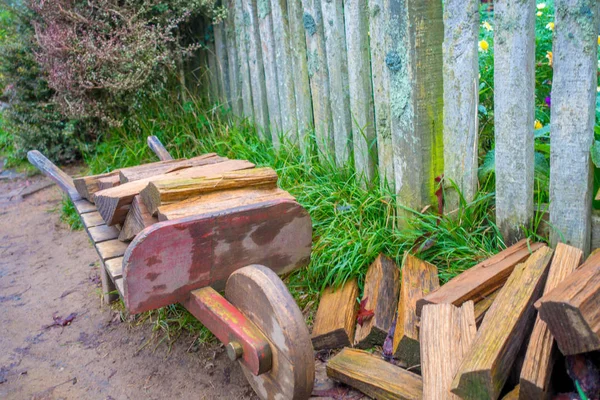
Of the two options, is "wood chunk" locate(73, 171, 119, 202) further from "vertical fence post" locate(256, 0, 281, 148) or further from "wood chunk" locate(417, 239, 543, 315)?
"wood chunk" locate(417, 239, 543, 315)

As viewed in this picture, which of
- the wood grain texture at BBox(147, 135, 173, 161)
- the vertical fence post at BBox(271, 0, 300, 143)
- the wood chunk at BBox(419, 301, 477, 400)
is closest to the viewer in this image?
the wood chunk at BBox(419, 301, 477, 400)

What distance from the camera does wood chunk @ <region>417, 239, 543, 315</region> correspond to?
2094 millimetres

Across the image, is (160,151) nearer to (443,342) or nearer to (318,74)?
(318,74)

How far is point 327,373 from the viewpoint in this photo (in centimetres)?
224

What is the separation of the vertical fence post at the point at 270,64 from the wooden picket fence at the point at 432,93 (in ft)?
0.05

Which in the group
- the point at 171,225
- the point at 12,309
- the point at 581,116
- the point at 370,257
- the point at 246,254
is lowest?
the point at 12,309

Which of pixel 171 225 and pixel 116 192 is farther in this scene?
pixel 116 192

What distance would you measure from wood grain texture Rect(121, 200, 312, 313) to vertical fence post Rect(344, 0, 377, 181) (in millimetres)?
1053

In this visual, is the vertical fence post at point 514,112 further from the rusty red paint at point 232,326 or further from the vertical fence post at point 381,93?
the rusty red paint at point 232,326

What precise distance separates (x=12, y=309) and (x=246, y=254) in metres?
2.07

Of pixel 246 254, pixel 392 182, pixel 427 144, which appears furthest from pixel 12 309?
pixel 427 144

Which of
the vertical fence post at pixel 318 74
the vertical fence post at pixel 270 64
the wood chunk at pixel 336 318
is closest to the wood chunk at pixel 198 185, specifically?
the wood chunk at pixel 336 318

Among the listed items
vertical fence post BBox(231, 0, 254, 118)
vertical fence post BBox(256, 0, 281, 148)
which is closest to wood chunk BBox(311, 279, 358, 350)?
vertical fence post BBox(256, 0, 281, 148)

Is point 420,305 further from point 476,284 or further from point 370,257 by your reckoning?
point 370,257
